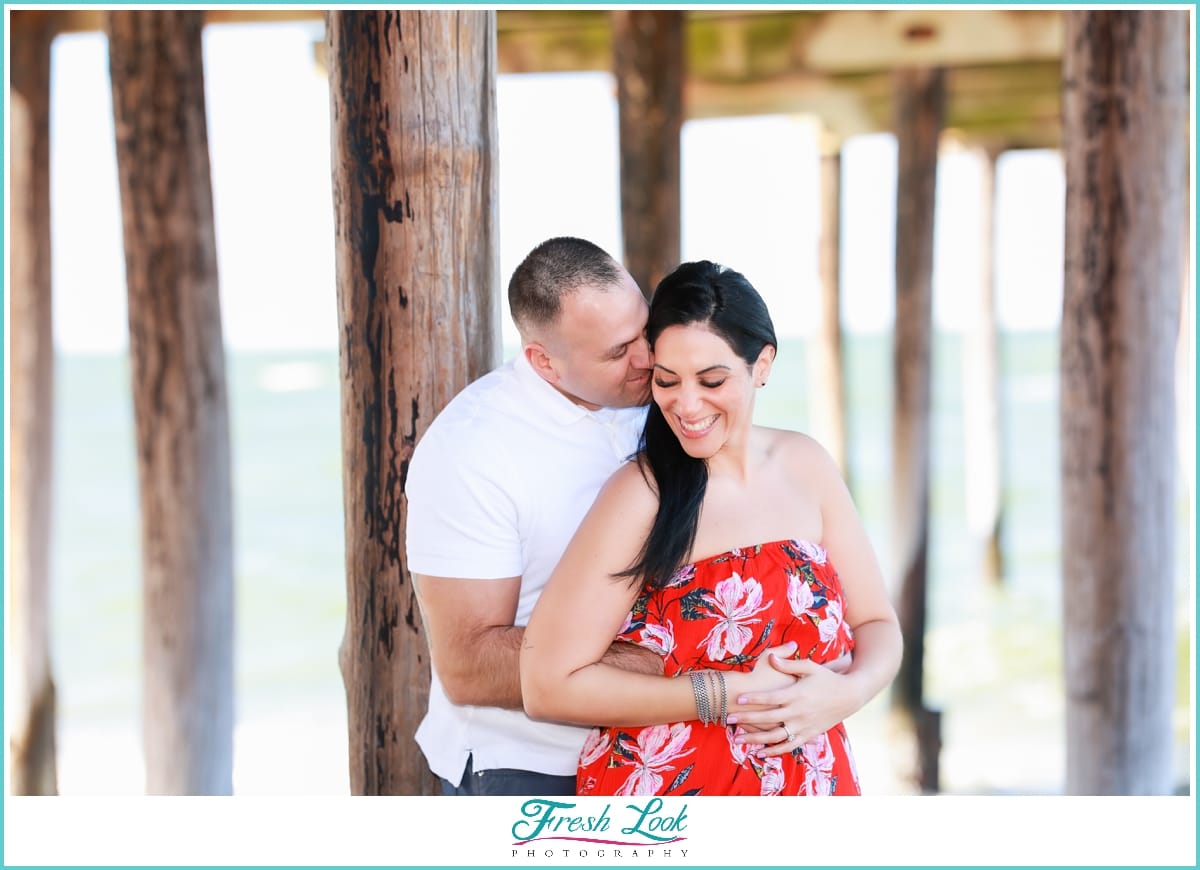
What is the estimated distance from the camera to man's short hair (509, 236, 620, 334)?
232 centimetres

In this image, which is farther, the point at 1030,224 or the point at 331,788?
the point at 1030,224

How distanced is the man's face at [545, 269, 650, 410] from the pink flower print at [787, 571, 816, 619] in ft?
1.59

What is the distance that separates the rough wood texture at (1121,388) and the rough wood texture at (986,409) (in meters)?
7.08

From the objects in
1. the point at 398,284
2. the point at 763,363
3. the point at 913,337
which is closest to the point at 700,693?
the point at 763,363

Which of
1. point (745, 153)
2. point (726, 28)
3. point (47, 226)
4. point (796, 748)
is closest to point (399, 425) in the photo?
point (796, 748)

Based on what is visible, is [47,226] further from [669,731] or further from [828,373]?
[828,373]

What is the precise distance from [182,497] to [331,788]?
11.9 feet

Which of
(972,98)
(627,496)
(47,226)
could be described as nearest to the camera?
(627,496)

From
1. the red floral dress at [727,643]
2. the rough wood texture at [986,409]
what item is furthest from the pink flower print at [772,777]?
the rough wood texture at [986,409]

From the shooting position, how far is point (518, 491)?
2.26 m

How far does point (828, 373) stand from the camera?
8383 mm

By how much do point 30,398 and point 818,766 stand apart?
399 centimetres

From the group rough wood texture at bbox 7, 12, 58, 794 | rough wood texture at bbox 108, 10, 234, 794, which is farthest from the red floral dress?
rough wood texture at bbox 7, 12, 58, 794

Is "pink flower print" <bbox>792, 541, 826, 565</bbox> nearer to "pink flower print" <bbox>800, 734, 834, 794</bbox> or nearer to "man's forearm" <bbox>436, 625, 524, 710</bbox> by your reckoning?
"pink flower print" <bbox>800, 734, 834, 794</bbox>
